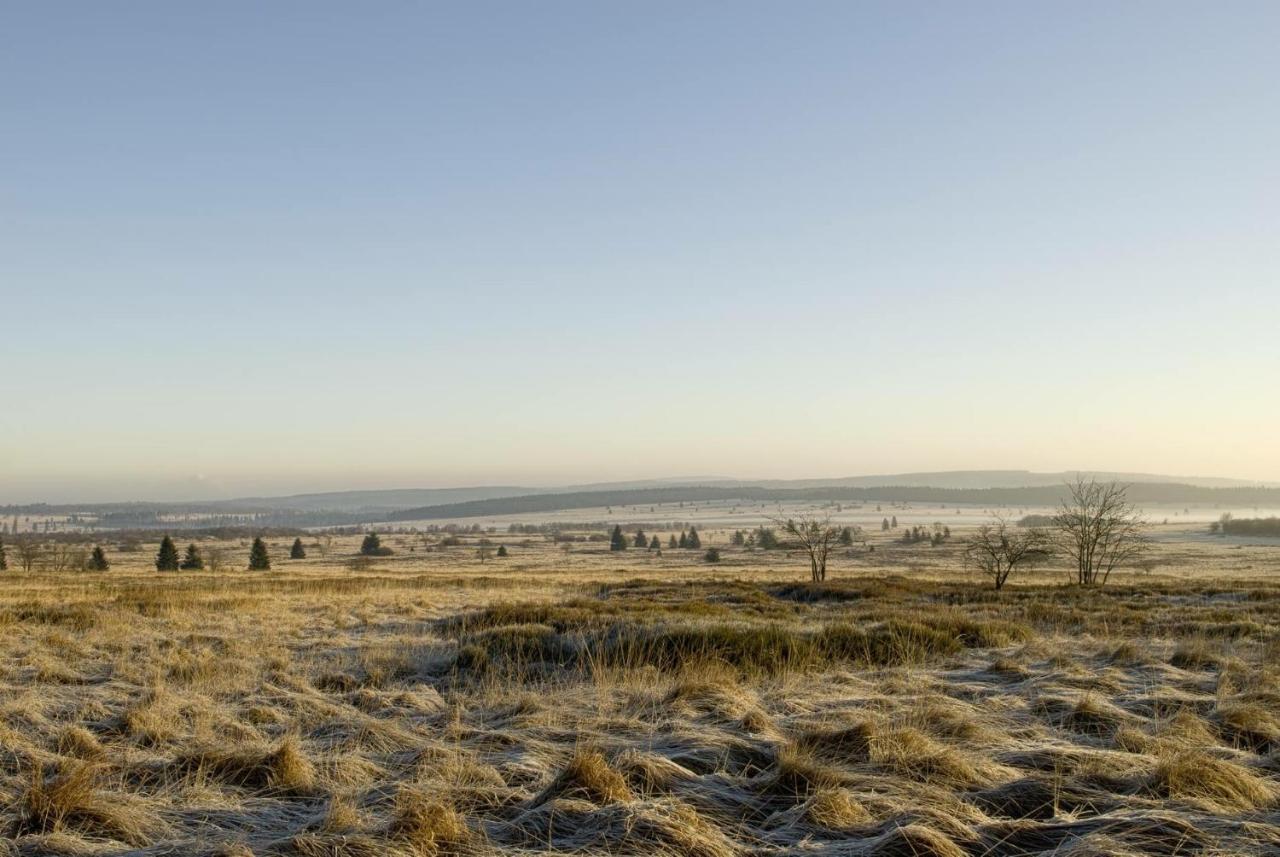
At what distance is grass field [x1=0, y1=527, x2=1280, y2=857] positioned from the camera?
4711 mm

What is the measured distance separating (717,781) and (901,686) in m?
4.09

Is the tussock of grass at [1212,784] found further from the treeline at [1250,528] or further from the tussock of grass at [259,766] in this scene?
the treeline at [1250,528]

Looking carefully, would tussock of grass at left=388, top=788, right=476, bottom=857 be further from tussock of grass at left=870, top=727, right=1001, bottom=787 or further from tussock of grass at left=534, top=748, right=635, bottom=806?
tussock of grass at left=870, top=727, right=1001, bottom=787

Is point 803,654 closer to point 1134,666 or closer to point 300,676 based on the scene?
point 1134,666

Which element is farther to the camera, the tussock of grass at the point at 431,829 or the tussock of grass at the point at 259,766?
the tussock of grass at the point at 259,766

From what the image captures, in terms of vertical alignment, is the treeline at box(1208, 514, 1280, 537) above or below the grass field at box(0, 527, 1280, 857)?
below

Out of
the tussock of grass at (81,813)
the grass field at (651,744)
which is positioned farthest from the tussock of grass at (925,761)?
the tussock of grass at (81,813)

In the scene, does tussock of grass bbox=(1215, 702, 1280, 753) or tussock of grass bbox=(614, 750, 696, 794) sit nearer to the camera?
tussock of grass bbox=(614, 750, 696, 794)

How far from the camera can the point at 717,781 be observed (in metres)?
5.66

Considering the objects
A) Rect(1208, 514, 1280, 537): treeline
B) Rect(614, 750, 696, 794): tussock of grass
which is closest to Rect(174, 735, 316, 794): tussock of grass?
Rect(614, 750, 696, 794): tussock of grass

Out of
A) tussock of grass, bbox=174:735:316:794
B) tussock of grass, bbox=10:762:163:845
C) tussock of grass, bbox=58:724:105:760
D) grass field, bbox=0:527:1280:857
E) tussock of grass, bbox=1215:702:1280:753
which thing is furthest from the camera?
tussock of grass, bbox=1215:702:1280:753

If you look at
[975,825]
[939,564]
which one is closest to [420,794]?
[975,825]

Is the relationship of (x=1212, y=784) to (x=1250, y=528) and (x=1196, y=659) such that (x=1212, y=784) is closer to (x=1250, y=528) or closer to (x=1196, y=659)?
(x=1196, y=659)

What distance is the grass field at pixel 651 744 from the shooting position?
471 centimetres
